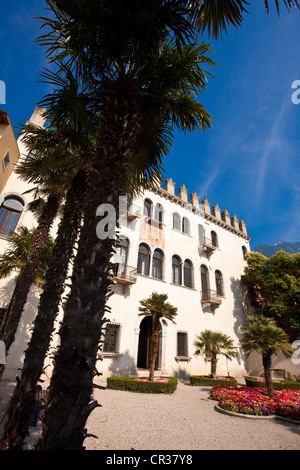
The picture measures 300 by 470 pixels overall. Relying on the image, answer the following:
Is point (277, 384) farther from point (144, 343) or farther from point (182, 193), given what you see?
point (182, 193)

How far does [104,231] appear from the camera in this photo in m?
2.77

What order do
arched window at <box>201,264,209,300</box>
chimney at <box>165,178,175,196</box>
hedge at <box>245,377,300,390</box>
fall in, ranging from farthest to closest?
1. chimney at <box>165,178,175,196</box>
2. arched window at <box>201,264,209,300</box>
3. hedge at <box>245,377,300,390</box>

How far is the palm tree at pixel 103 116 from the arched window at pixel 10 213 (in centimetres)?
1135

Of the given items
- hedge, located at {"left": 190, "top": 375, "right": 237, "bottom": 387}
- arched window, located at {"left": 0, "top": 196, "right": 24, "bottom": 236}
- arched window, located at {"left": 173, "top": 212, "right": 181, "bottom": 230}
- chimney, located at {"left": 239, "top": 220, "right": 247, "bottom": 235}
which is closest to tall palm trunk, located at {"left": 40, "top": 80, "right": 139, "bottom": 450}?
arched window, located at {"left": 0, "top": 196, "right": 24, "bottom": 236}

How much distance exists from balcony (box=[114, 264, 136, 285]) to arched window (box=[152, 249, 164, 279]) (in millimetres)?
2335

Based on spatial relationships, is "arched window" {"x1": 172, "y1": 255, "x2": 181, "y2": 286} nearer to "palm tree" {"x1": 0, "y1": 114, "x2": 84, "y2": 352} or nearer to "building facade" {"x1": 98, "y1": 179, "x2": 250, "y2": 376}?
"building facade" {"x1": 98, "y1": 179, "x2": 250, "y2": 376}

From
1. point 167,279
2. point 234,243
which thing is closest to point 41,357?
point 167,279

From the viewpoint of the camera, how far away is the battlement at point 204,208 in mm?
21516

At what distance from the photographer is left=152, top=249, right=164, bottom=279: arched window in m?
17.9

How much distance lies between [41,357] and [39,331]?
52cm

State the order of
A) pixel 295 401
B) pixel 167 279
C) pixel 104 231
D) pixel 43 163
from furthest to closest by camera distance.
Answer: pixel 167 279 < pixel 295 401 < pixel 43 163 < pixel 104 231

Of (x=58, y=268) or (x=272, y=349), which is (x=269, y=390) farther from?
(x=58, y=268)

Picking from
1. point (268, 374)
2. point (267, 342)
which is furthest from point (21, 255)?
point (268, 374)

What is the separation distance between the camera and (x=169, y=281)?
18.1m
